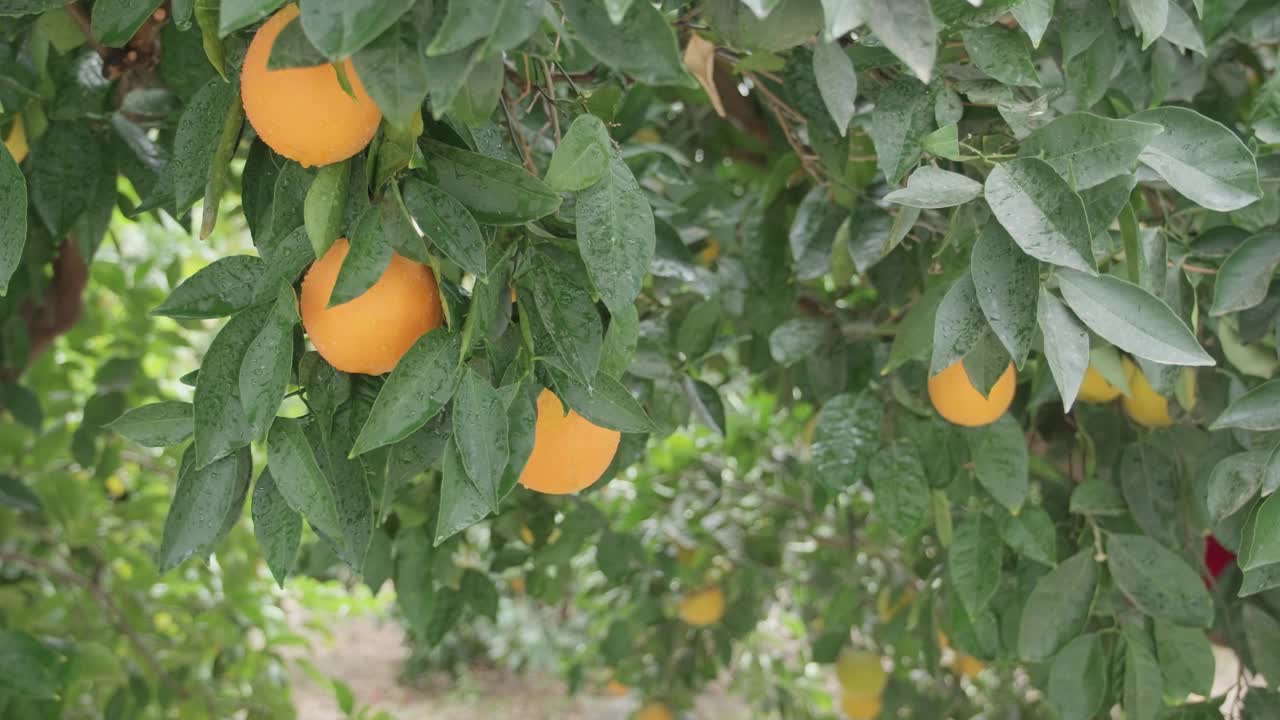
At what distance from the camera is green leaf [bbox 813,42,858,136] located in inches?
25.6

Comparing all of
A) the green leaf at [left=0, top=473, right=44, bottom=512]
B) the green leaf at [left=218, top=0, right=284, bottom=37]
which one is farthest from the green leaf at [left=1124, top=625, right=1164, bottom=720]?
the green leaf at [left=0, top=473, right=44, bottom=512]

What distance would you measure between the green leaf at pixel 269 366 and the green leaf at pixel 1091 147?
0.40 meters

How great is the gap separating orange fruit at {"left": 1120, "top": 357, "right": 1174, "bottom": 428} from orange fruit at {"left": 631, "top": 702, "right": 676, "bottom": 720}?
4.32ft

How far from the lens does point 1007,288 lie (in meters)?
0.58

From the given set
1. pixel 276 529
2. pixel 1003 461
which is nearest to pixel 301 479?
pixel 276 529

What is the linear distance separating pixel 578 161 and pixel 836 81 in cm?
19

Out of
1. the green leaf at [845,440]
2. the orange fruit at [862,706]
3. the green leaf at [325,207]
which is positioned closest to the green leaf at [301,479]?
the green leaf at [325,207]

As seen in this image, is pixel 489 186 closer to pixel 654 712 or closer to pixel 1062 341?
pixel 1062 341

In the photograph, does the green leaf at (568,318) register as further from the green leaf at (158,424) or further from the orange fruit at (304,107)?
the green leaf at (158,424)

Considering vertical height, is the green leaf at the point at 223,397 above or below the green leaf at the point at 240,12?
below

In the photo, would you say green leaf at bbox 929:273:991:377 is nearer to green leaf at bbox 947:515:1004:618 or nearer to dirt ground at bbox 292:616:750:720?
green leaf at bbox 947:515:1004:618

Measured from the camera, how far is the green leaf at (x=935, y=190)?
570 mm

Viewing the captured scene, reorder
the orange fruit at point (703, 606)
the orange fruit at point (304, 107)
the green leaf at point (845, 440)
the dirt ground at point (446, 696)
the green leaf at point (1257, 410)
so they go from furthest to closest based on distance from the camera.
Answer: the dirt ground at point (446, 696) → the orange fruit at point (703, 606) → the green leaf at point (845, 440) → the green leaf at point (1257, 410) → the orange fruit at point (304, 107)

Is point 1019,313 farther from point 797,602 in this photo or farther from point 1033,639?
point 797,602
